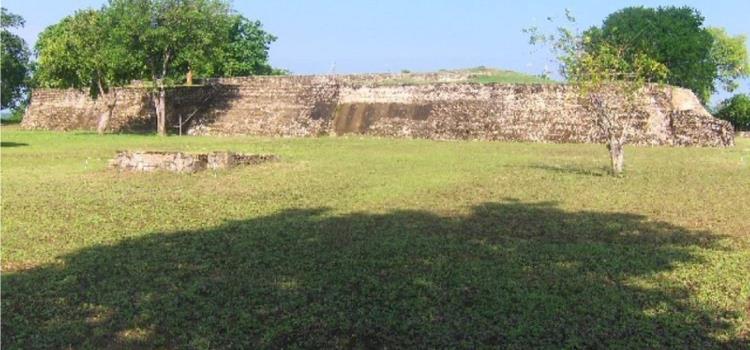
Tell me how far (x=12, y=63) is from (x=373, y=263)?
44.8 m

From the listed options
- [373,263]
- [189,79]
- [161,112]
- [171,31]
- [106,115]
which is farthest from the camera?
[189,79]

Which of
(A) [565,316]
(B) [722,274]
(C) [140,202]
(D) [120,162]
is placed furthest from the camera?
(D) [120,162]

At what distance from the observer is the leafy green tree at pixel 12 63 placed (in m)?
43.1

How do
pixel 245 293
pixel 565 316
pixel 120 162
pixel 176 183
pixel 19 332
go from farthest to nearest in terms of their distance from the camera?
pixel 120 162
pixel 176 183
pixel 245 293
pixel 565 316
pixel 19 332

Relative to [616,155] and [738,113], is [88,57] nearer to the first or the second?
[616,155]

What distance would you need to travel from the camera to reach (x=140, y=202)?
983cm

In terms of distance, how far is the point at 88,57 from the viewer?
2822 cm

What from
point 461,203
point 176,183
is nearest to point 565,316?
point 461,203

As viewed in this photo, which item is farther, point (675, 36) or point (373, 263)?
point (675, 36)

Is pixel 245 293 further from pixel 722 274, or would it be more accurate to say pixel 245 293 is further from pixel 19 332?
pixel 722 274

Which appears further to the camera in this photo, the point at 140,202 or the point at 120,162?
the point at 120,162

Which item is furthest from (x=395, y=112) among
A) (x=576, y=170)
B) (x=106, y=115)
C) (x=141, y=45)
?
(x=576, y=170)

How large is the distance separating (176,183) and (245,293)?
730 cm

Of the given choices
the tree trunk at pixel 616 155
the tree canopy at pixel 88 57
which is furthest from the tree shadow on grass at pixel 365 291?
the tree canopy at pixel 88 57
